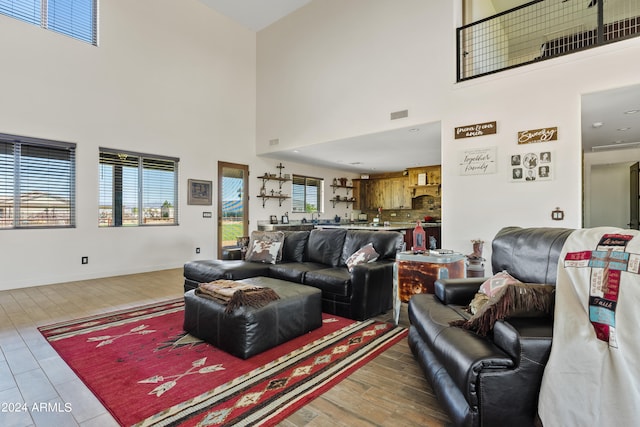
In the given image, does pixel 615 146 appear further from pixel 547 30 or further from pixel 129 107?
pixel 129 107

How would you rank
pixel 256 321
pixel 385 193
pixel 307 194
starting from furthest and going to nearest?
pixel 385 193, pixel 307 194, pixel 256 321

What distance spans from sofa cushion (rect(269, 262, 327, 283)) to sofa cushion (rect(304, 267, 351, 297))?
0.10 m

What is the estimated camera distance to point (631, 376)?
1.16 meters

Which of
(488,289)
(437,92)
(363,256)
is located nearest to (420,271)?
(363,256)

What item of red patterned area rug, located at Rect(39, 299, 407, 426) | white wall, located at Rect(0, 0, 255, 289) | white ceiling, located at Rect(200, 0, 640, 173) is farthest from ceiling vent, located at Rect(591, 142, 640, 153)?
white wall, located at Rect(0, 0, 255, 289)

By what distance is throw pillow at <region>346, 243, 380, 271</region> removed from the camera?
3537 mm

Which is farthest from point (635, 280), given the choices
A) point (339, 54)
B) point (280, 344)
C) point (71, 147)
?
point (71, 147)

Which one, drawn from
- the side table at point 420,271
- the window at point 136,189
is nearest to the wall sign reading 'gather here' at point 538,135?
the side table at point 420,271

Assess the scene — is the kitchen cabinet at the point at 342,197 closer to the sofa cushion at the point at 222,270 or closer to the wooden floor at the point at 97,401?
the sofa cushion at the point at 222,270

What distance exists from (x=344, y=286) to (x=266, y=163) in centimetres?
542

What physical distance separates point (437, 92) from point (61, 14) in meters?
5.97

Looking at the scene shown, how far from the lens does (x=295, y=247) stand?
443 centimetres

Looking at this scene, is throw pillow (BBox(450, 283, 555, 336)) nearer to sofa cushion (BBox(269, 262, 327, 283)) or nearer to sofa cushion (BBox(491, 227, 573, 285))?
sofa cushion (BBox(491, 227, 573, 285))

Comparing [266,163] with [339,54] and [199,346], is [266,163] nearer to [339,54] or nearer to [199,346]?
[339,54]
